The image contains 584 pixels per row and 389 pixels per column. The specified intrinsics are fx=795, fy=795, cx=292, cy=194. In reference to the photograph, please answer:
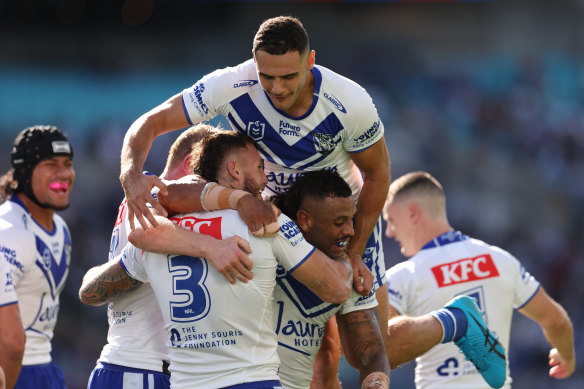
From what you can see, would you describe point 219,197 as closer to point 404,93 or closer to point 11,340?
point 11,340

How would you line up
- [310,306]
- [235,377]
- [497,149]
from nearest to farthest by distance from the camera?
[235,377], [310,306], [497,149]

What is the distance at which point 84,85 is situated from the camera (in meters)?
16.0

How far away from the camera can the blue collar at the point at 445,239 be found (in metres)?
6.65

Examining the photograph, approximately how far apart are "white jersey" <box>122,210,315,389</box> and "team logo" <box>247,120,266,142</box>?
0.72 m

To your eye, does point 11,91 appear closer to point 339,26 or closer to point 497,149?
point 339,26

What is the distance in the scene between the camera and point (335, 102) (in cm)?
465

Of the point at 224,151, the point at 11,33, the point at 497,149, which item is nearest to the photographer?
the point at 224,151

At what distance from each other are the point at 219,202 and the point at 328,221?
76cm

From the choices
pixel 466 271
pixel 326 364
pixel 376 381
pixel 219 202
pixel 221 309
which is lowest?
pixel 326 364

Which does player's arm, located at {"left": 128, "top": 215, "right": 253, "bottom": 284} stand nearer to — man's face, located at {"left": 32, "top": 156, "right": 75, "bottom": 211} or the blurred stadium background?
man's face, located at {"left": 32, "top": 156, "right": 75, "bottom": 211}

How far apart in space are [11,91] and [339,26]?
685 centimetres

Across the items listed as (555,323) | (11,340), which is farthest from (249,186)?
(555,323)

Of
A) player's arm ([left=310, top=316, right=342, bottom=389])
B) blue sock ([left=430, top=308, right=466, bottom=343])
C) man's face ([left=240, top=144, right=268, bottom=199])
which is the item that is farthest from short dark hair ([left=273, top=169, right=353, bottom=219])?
blue sock ([left=430, top=308, right=466, bottom=343])

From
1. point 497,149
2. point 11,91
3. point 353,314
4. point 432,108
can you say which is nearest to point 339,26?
point 432,108
